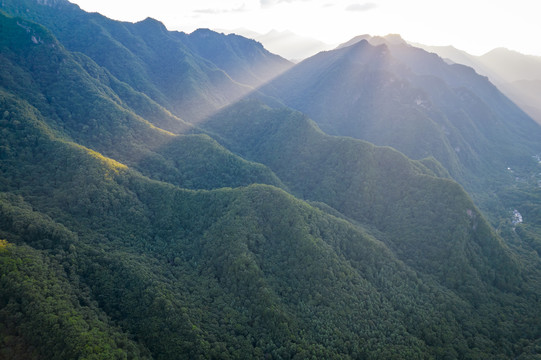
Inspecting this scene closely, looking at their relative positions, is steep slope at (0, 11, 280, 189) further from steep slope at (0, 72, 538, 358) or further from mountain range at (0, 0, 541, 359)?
steep slope at (0, 72, 538, 358)

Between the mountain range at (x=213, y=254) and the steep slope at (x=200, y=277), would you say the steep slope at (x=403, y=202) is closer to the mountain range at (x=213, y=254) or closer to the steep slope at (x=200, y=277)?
the mountain range at (x=213, y=254)

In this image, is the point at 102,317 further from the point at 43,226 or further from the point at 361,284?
the point at 361,284

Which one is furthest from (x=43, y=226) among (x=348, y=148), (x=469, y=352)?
(x=348, y=148)

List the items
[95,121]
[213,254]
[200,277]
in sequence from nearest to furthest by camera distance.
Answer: [200,277], [213,254], [95,121]

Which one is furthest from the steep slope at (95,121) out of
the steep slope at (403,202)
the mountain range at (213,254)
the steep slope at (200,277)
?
the steep slope at (403,202)

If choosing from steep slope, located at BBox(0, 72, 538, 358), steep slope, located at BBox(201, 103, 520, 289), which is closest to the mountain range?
steep slope, located at BBox(0, 72, 538, 358)

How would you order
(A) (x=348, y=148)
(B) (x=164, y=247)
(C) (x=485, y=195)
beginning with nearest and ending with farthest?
(B) (x=164, y=247) → (A) (x=348, y=148) → (C) (x=485, y=195)

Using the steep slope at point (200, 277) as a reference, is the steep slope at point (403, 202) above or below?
above

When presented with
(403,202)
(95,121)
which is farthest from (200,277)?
(95,121)

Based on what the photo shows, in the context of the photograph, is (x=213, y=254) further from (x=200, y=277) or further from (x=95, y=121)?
(x=95, y=121)

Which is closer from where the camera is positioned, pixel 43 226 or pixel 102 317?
pixel 102 317

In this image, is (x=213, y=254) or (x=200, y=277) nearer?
(x=200, y=277)
